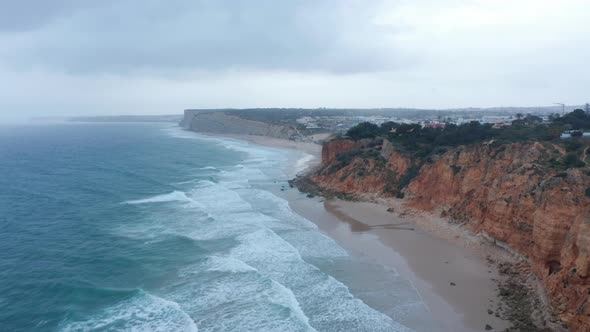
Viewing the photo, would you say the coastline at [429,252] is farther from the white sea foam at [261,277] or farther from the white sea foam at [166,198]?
the white sea foam at [166,198]

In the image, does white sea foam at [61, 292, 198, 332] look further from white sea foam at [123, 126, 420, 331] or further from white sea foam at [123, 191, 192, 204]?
white sea foam at [123, 191, 192, 204]

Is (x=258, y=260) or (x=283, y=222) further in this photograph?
(x=283, y=222)

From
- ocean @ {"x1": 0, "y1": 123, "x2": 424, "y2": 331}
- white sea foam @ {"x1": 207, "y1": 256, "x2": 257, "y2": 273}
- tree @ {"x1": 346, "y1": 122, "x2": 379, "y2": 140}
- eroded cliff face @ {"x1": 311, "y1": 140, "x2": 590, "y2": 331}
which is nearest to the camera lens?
eroded cliff face @ {"x1": 311, "y1": 140, "x2": 590, "y2": 331}

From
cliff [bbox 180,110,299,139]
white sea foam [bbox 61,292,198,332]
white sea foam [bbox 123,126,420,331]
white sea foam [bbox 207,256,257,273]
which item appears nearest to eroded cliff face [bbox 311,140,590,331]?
white sea foam [bbox 123,126,420,331]

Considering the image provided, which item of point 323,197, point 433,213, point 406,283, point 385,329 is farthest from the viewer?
point 323,197

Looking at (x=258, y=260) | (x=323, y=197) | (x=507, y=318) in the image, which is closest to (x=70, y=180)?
(x=323, y=197)

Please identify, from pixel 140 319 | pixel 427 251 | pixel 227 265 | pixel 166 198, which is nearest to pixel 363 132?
pixel 166 198

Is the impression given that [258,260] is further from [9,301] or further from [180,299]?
[9,301]
